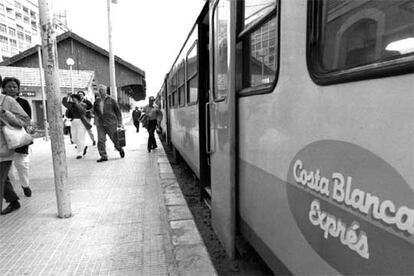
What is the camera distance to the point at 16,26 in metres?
73.1

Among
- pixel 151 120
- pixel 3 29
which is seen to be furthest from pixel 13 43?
pixel 151 120

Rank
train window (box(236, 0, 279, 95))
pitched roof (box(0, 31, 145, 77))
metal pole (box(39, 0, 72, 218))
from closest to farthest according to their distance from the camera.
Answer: train window (box(236, 0, 279, 95)), metal pole (box(39, 0, 72, 218)), pitched roof (box(0, 31, 145, 77))

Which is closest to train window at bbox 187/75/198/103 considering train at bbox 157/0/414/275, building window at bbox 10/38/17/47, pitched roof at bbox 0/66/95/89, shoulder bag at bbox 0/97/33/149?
train at bbox 157/0/414/275

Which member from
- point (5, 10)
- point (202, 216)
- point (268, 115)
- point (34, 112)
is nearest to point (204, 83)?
point (202, 216)

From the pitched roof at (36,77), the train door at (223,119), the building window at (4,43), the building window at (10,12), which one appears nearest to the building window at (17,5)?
the building window at (10,12)

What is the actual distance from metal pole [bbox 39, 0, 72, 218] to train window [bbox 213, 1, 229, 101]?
1.93 metres

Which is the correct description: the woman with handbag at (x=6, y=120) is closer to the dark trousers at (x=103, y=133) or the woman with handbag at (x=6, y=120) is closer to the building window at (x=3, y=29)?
the dark trousers at (x=103, y=133)

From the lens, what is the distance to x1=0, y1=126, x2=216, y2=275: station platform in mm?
2793

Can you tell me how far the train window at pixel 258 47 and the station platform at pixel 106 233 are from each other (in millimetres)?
1605

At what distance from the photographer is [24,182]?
4754 mm

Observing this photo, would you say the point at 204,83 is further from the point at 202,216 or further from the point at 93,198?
the point at 93,198

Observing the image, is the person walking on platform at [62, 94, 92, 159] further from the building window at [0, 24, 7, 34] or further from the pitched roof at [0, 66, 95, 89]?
the building window at [0, 24, 7, 34]

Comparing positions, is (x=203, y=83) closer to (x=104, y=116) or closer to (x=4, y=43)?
(x=104, y=116)

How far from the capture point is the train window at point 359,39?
43.0 inches
